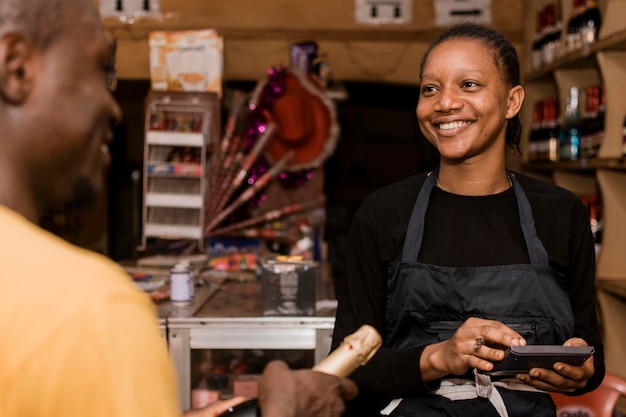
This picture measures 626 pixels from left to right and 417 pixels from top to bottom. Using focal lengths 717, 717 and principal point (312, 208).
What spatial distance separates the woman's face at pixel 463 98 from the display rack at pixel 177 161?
2912mm

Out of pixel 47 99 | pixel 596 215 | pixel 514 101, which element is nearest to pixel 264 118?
pixel 596 215

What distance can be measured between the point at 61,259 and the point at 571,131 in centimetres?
367

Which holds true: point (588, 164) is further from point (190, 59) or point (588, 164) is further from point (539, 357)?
point (190, 59)

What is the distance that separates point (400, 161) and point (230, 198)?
1.77 m

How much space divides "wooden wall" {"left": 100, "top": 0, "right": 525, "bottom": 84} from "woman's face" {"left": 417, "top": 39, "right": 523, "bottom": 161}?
373 centimetres

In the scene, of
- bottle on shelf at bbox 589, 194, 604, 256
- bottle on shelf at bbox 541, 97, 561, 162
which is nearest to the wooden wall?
bottle on shelf at bbox 541, 97, 561, 162

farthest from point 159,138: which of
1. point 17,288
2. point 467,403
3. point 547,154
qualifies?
point 17,288

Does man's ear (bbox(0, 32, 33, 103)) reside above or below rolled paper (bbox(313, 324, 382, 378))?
above

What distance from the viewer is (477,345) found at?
1.30m

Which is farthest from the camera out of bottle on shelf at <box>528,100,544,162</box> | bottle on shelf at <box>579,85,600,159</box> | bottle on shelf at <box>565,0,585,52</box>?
bottle on shelf at <box>528,100,544,162</box>

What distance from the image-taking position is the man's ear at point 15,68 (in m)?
0.61

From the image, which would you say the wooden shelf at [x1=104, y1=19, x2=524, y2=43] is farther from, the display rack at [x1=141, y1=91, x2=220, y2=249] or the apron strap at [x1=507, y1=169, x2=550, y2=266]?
the apron strap at [x1=507, y1=169, x2=550, y2=266]

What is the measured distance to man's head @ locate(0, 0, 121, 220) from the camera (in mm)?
619

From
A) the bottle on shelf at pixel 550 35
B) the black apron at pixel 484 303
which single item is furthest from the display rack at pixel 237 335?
the bottle on shelf at pixel 550 35
